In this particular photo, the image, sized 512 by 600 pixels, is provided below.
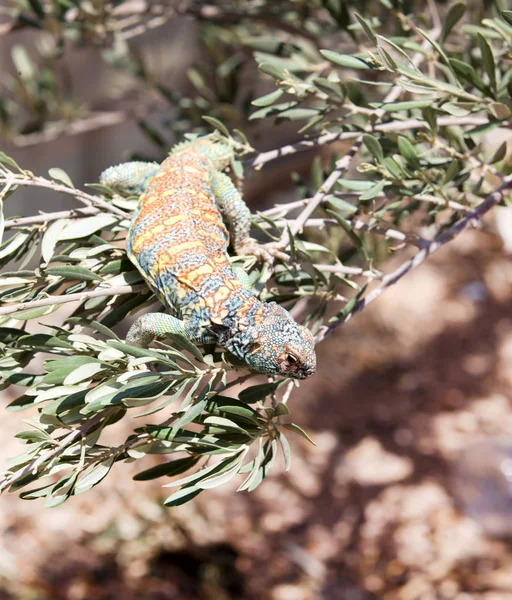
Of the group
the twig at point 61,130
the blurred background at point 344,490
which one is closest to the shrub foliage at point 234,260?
the twig at point 61,130

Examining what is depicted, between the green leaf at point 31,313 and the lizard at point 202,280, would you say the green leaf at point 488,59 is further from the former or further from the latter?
the green leaf at point 31,313

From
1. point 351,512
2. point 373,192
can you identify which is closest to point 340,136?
point 373,192

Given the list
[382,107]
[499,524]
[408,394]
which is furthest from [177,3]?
[499,524]

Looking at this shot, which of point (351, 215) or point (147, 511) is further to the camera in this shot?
point (147, 511)

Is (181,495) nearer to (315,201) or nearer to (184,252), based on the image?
(184,252)

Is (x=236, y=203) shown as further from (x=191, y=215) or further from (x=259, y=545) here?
(x=259, y=545)

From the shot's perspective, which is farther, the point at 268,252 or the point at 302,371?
the point at 268,252
